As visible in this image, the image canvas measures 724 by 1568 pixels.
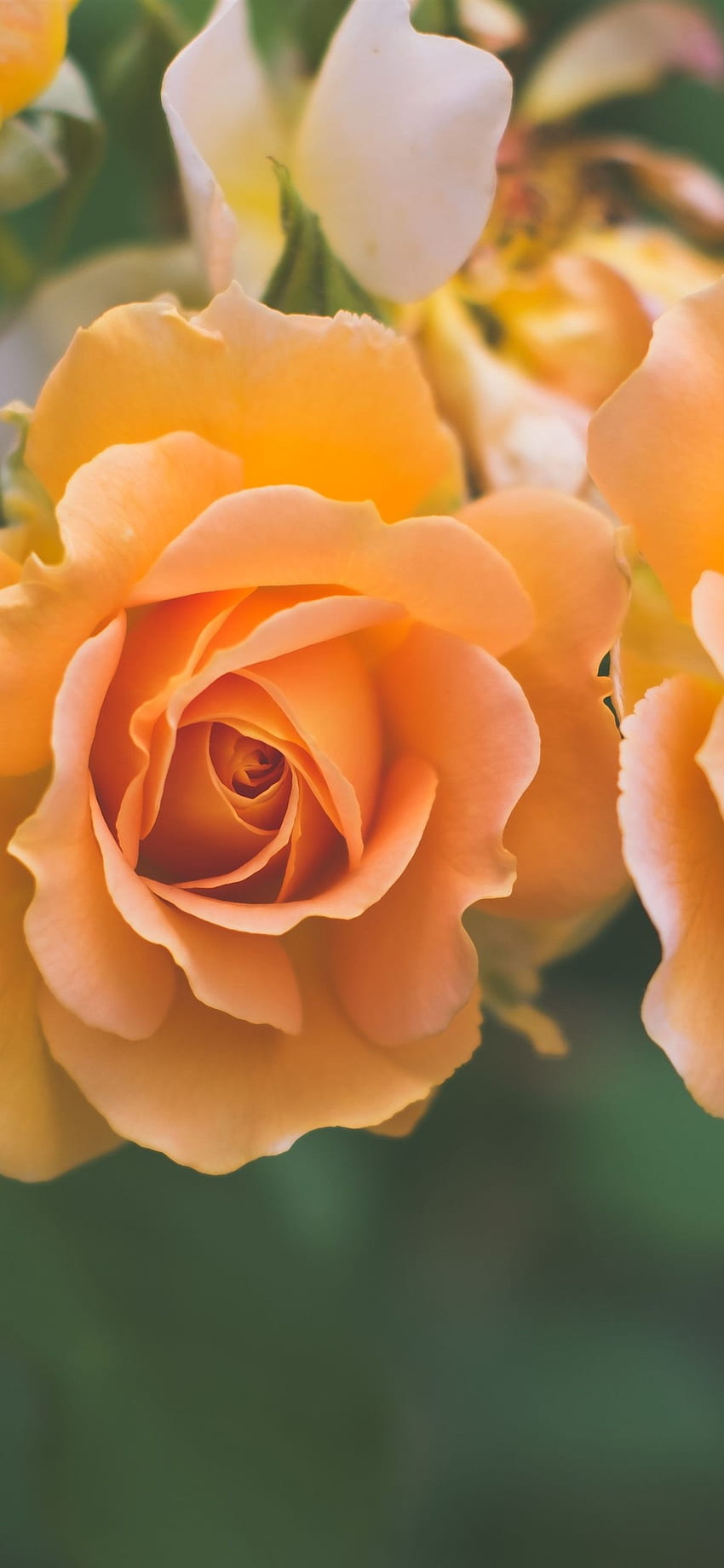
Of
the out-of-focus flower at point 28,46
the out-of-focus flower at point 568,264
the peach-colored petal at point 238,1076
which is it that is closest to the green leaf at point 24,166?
the out-of-focus flower at point 28,46

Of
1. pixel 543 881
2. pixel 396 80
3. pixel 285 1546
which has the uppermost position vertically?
pixel 396 80

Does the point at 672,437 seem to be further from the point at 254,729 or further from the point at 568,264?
the point at 568,264

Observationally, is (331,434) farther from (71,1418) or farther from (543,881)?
(71,1418)

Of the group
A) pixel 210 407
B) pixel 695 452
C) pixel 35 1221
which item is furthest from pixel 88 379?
pixel 35 1221

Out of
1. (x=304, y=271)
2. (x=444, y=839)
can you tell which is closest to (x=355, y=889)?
(x=444, y=839)

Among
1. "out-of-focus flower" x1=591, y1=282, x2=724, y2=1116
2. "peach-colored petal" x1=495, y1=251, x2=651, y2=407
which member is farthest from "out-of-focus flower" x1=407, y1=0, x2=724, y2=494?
"out-of-focus flower" x1=591, y1=282, x2=724, y2=1116

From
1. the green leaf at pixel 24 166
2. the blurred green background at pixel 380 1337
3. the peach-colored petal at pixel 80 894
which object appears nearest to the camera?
the peach-colored petal at pixel 80 894

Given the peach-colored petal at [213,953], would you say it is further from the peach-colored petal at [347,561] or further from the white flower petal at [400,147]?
the white flower petal at [400,147]
